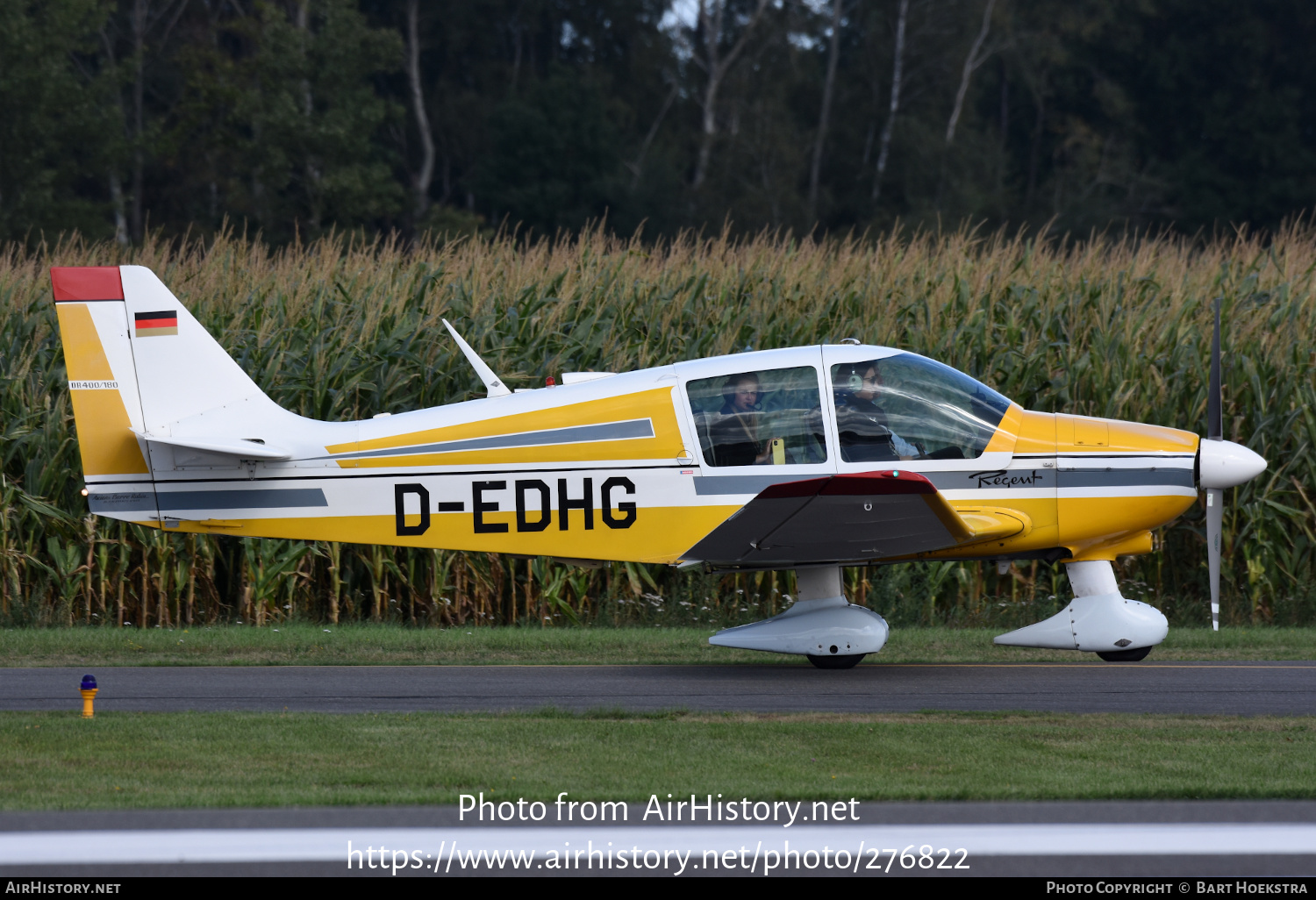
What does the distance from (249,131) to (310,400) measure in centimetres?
3685

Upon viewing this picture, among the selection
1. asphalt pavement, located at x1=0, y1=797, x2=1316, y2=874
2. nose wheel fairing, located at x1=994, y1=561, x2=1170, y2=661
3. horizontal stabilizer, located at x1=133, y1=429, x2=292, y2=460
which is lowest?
nose wheel fairing, located at x1=994, y1=561, x2=1170, y2=661

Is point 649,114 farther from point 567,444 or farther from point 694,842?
point 694,842

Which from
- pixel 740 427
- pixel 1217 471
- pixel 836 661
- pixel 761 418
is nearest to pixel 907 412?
pixel 761 418

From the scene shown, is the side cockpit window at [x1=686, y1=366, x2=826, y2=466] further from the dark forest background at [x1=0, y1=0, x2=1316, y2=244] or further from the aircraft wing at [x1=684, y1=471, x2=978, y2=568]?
the dark forest background at [x1=0, y1=0, x2=1316, y2=244]

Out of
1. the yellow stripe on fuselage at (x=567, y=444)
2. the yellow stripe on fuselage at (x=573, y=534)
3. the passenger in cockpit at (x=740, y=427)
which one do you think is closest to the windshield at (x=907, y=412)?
the passenger in cockpit at (x=740, y=427)

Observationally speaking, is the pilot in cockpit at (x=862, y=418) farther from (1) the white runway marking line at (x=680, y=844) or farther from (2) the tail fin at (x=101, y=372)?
(1) the white runway marking line at (x=680, y=844)

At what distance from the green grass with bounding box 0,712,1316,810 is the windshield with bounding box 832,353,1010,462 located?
1965 mm

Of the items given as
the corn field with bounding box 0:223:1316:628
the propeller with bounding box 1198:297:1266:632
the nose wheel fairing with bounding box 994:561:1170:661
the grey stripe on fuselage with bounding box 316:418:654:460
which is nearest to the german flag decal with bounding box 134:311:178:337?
the grey stripe on fuselage with bounding box 316:418:654:460

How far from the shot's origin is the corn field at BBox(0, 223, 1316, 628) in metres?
12.4

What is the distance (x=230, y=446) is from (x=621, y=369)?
4.96 m

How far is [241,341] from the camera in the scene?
13.7 meters

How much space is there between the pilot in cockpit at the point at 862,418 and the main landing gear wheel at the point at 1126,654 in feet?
6.87

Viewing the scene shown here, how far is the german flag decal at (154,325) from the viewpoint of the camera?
32.5 ft

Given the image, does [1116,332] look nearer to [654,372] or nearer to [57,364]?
[654,372]
